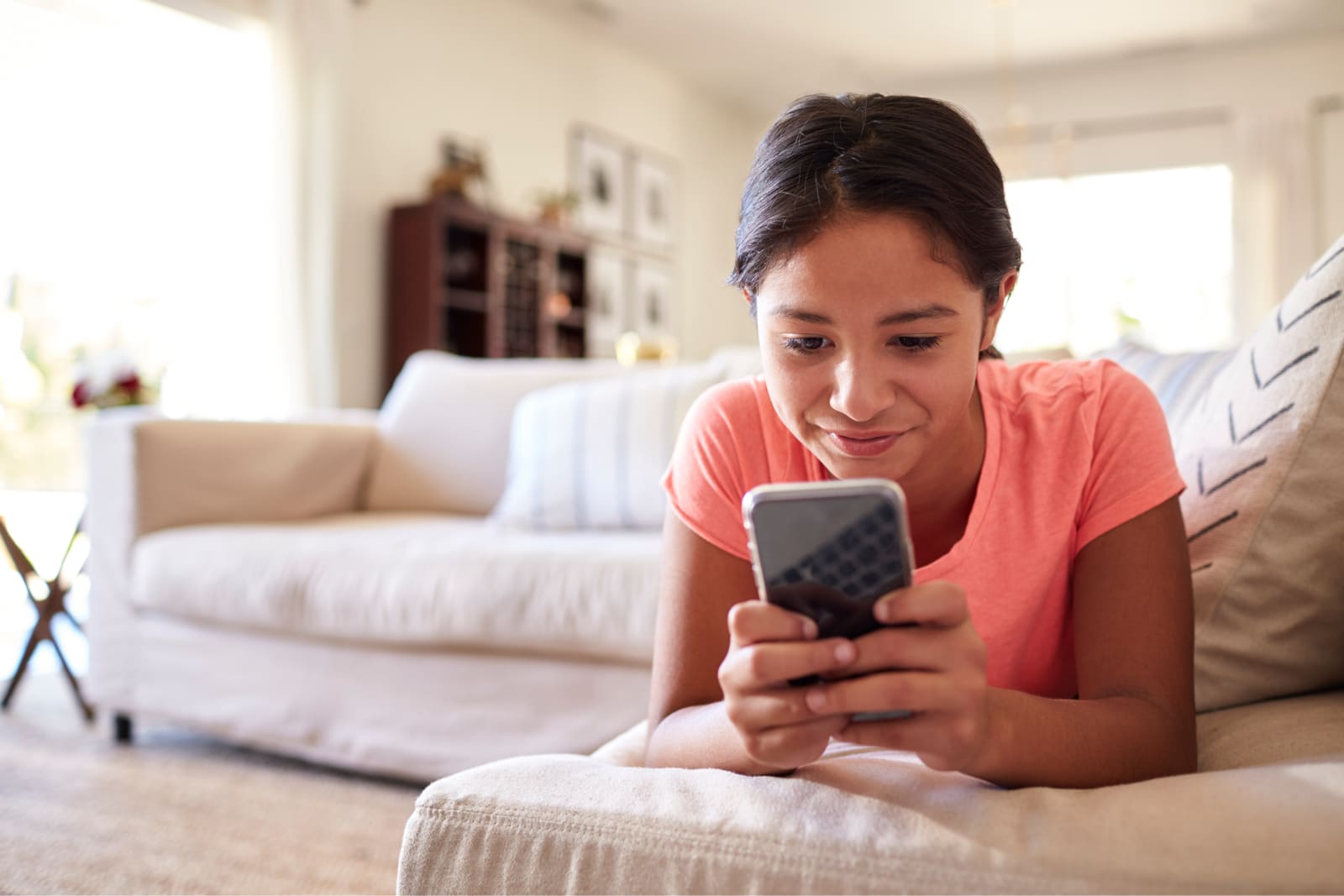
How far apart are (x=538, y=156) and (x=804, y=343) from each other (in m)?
5.59

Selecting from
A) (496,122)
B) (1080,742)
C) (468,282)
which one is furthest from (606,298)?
(1080,742)

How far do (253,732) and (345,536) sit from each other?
44 cm

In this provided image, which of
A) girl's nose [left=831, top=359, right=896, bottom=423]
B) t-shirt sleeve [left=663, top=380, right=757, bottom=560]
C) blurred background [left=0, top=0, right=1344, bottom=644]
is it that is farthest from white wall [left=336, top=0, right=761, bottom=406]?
girl's nose [left=831, top=359, right=896, bottom=423]

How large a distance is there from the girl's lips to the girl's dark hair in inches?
4.7

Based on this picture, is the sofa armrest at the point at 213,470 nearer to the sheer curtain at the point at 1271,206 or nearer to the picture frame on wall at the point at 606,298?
the picture frame on wall at the point at 606,298

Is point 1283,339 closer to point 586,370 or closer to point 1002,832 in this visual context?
point 1002,832

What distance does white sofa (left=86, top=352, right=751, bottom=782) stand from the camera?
2.02 m

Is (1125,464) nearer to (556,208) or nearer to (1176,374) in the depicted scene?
(1176,374)

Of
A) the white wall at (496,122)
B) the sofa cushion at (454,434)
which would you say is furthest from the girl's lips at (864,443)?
the white wall at (496,122)

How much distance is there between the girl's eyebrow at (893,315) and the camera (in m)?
0.72

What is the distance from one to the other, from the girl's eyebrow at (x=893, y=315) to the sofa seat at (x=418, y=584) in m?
1.24

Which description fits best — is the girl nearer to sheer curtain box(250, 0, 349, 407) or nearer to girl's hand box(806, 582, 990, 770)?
girl's hand box(806, 582, 990, 770)

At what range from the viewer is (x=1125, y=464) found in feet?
2.79

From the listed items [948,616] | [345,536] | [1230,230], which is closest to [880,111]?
[948,616]
